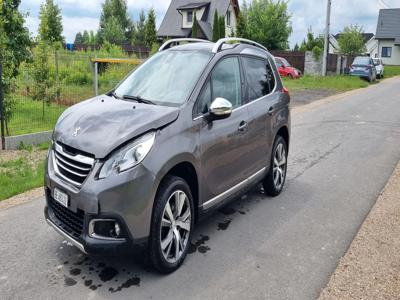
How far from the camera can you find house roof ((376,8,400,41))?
6203cm

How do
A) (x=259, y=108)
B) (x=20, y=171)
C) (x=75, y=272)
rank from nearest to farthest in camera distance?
1. (x=75, y=272)
2. (x=259, y=108)
3. (x=20, y=171)

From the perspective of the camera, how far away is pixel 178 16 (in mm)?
45000

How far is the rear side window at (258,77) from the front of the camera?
5031mm

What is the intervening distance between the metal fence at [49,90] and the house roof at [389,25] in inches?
2346

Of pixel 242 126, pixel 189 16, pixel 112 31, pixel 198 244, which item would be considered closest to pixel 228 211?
pixel 198 244

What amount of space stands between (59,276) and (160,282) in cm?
88

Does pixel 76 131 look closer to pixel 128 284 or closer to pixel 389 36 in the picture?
pixel 128 284

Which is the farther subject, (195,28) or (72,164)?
(195,28)

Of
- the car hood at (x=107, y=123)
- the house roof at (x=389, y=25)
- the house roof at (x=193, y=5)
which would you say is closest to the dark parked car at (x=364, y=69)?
the house roof at (x=193, y=5)

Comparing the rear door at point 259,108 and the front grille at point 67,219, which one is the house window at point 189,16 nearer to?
the rear door at point 259,108

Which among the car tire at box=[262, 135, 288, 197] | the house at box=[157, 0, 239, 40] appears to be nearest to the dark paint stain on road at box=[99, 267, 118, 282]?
the car tire at box=[262, 135, 288, 197]

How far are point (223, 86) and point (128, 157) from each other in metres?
1.57

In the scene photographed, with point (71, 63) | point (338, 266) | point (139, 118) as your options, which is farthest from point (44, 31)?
point (338, 266)

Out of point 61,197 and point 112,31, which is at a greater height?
point 112,31
